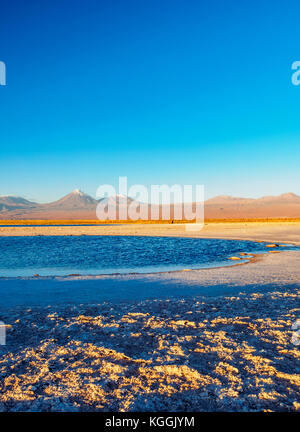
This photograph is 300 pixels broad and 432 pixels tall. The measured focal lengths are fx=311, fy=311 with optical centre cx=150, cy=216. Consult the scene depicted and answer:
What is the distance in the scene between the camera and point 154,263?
17734mm

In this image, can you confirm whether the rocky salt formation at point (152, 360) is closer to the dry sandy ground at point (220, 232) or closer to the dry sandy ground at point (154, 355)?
the dry sandy ground at point (154, 355)

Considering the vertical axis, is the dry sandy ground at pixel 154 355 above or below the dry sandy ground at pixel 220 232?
above

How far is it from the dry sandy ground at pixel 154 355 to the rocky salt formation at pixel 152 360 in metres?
0.01

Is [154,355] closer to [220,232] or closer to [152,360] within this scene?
[152,360]

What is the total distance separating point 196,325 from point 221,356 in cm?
152

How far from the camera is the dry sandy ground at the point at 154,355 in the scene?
3723 mm

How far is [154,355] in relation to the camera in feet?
16.0

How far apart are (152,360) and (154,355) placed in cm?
17

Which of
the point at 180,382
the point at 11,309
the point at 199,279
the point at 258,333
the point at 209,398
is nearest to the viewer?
the point at 209,398

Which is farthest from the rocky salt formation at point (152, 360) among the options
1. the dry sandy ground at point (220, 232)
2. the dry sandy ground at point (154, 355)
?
the dry sandy ground at point (220, 232)

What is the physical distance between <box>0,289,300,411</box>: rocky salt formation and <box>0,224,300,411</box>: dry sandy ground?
0.01 meters

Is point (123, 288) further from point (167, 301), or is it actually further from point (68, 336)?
point (68, 336)

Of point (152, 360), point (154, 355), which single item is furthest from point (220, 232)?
point (152, 360)

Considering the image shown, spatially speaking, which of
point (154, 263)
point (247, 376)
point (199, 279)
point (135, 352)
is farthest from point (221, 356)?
point (154, 263)
